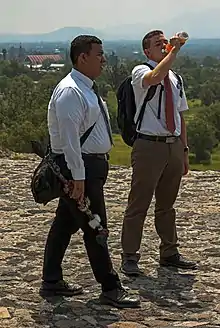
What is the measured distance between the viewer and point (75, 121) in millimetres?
4641

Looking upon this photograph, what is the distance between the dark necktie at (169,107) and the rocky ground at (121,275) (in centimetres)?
126

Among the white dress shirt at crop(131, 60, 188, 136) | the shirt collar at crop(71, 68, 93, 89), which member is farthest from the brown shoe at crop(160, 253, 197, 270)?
the shirt collar at crop(71, 68, 93, 89)

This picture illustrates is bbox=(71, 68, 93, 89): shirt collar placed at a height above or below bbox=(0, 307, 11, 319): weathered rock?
above

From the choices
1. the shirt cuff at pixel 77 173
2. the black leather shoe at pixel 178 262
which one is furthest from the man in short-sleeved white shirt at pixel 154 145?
the shirt cuff at pixel 77 173

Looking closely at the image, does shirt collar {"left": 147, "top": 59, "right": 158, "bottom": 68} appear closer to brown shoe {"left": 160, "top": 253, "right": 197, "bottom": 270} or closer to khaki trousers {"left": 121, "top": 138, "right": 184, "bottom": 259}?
khaki trousers {"left": 121, "top": 138, "right": 184, "bottom": 259}

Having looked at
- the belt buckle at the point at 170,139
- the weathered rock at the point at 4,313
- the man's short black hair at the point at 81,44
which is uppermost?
the man's short black hair at the point at 81,44

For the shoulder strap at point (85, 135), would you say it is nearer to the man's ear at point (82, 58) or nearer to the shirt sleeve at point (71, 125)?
the shirt sleeve at point (71, 125)

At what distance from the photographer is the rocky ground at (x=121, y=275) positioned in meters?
4.90

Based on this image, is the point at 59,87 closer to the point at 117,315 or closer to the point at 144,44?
the point at 144,44

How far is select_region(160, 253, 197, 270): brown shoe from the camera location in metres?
6.02

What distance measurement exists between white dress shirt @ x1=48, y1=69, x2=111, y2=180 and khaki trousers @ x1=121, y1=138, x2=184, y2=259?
28.6 inches

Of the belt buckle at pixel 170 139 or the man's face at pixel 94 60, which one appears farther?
the belt buckle at pixel 170 139

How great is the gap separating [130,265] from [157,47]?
1.76m

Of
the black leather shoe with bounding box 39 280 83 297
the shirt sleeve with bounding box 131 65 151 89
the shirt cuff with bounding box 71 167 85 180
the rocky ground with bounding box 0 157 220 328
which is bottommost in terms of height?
the rocky ground with bounding box 0 157 220 328
